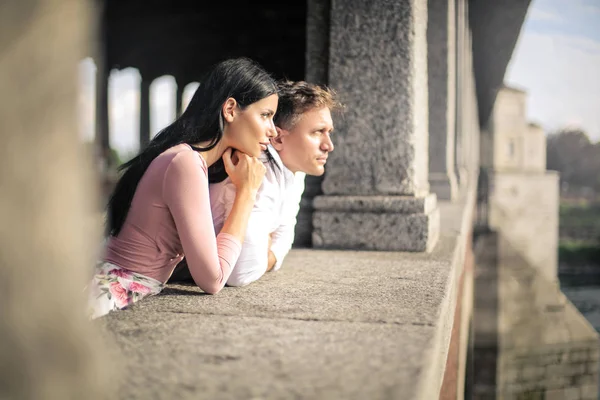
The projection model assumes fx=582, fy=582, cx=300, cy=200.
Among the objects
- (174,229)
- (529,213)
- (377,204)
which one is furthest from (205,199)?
(529,213)

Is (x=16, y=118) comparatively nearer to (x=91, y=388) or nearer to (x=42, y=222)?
(x=42, y=222)

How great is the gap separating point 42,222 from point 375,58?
2919mm

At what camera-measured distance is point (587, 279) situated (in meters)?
44.0

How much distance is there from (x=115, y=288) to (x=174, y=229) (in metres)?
0.27

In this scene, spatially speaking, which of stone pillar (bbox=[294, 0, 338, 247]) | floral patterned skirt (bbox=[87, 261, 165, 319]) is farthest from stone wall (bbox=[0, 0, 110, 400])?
stone pillar (bbox=[294, 0, 338, 247])

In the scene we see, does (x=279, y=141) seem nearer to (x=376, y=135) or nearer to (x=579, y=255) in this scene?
(x=376, y=135)

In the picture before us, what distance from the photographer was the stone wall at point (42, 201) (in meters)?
0.61

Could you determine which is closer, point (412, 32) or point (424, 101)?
point (412, 32)

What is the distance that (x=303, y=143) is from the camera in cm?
256

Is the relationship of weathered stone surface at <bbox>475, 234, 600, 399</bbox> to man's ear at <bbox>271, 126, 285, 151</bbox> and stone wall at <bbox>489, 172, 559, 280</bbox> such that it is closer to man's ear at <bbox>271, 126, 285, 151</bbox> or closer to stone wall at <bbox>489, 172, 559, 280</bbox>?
man's ear at <bbox>271, 126, 285, 151</bbox>

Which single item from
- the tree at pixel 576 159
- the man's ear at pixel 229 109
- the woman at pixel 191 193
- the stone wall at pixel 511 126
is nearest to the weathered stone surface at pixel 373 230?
the woman at pixel 191 193

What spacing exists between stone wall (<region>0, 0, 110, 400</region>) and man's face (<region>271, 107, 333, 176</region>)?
6.20 feet

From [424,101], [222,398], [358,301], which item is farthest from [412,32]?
[222,398]

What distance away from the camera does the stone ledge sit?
1.13 metres
